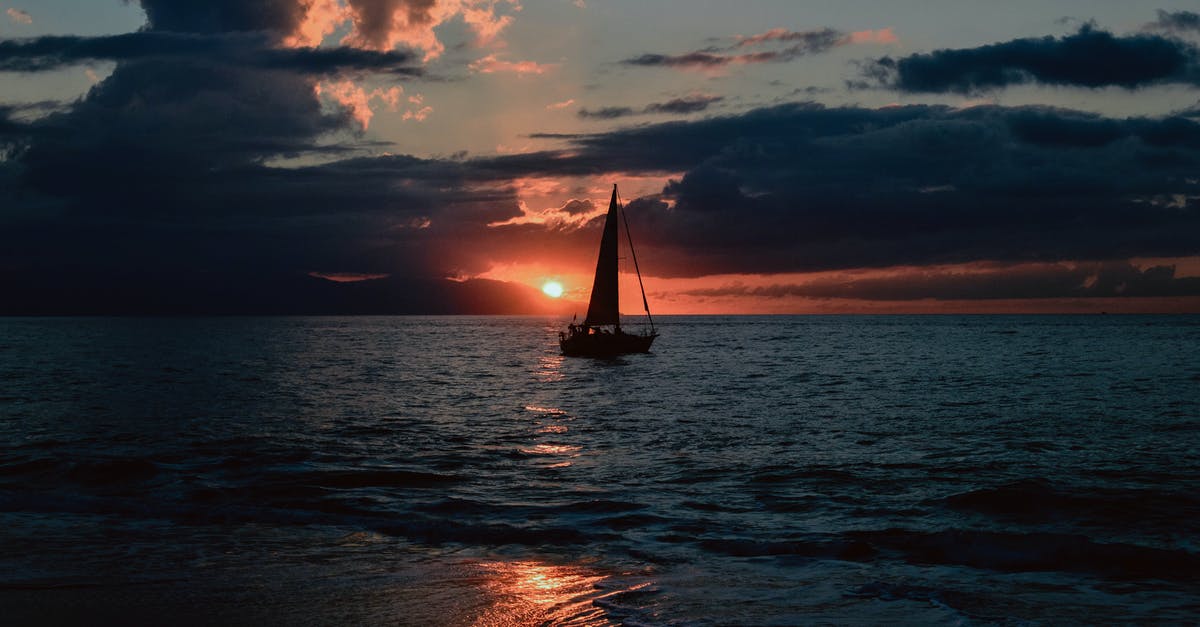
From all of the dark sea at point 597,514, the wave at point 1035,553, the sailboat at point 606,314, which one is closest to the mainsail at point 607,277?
the sailboat at point 606,314

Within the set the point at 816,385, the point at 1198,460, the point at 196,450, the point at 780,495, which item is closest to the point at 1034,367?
the point at 816,385

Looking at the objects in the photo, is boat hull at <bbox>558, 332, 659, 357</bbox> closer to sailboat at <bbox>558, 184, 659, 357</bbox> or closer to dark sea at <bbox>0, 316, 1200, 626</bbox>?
sailboat at <bbox>558, 184, 659, 357</bbox>

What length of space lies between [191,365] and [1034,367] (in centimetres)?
8618

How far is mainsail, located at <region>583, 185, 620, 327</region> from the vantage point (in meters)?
89.9

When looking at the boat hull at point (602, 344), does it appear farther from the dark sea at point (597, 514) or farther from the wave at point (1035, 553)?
the wave at point (1035, 553)

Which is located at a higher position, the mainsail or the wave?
the mainsail

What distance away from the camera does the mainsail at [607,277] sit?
89.9 metres

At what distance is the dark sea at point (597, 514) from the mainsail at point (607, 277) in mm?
41655

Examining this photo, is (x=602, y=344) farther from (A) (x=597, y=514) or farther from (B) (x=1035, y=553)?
(B) (x=1035, y=553)

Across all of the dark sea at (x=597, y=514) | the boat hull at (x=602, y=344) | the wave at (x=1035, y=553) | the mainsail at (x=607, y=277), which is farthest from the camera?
the boat hull at (x=602, y=344)

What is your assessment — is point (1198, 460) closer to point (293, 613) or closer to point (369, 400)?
point (293, 613)

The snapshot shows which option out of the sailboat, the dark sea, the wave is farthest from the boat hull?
the wave

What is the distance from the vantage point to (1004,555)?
55.9 ft

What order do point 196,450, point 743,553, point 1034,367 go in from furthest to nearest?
1. point 1034,367
2. point 196,450
3. point 743,553
